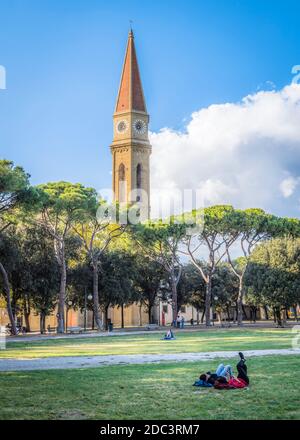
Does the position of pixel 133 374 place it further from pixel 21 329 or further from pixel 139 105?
pixel 139 105

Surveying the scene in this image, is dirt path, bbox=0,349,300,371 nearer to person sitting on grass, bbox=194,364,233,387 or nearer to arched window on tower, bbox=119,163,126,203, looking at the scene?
person sitting on grass, bbox=194,364,233,387

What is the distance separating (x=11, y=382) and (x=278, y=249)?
36.5 m

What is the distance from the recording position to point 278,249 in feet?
154

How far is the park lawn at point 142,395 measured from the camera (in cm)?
930

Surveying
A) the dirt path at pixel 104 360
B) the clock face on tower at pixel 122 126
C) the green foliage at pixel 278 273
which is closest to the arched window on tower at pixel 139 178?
the clock face on tower at pixel 122 126

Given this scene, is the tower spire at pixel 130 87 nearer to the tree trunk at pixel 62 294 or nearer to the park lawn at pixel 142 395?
the tree trunk at pixel 62 294

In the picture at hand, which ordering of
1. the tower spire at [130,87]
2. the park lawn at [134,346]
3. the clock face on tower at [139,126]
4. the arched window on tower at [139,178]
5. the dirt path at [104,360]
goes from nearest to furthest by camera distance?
1. the dirt path at [104,360]
2. the park lawn at [134,346]
3. the arched window on tower at [139,178]
4. the clock face on tower at [139,126]
5. the tower spire at [130,87]

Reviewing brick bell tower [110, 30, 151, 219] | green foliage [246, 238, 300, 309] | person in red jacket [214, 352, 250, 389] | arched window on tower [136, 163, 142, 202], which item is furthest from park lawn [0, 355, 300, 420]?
arched window on tower [136, 163, 142, 202]

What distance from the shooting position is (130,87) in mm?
78000

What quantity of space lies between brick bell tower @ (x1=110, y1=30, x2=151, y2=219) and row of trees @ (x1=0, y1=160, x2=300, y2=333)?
20745 millimetres

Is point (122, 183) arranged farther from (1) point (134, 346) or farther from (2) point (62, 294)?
(1) point (134, 346)

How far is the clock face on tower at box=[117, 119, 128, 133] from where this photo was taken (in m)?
77.2

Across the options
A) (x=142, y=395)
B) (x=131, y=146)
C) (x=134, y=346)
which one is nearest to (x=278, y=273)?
(x=134, y=346)

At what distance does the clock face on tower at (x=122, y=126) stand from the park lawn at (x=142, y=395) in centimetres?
6392
